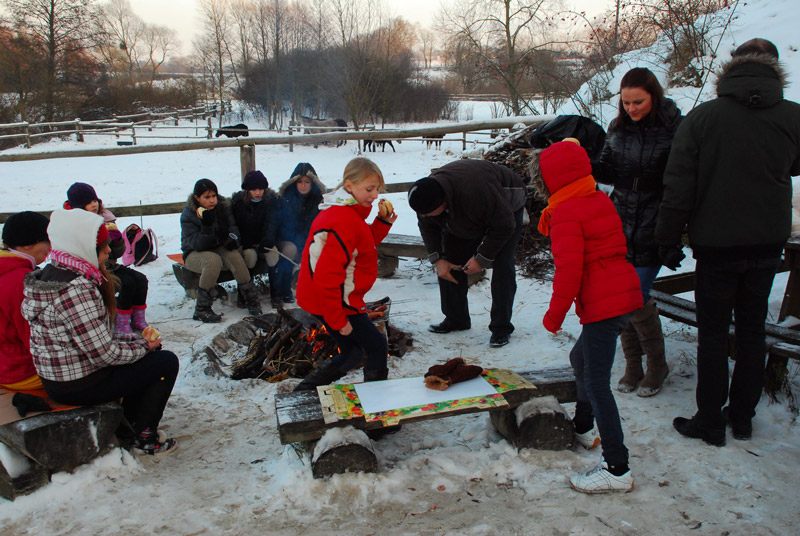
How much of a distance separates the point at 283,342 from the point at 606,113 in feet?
22.4

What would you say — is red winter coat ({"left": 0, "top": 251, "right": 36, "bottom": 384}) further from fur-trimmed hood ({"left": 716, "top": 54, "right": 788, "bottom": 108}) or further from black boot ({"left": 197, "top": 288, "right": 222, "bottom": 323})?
fur-trimmed hood ({"left": 716, "top": 54, "right": 788, "bottom": 108})

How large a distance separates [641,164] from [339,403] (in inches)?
85.4

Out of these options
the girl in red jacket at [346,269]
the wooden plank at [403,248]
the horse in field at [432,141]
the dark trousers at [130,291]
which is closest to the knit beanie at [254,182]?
the wooden plank at [403,248]

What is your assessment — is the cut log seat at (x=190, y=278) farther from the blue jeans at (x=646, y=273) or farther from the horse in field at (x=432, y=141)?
the horse in field at (x=432, y=141)

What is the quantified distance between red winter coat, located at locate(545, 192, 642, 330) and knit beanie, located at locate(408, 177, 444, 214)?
1440 mm

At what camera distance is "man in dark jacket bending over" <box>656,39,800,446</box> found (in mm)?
2631

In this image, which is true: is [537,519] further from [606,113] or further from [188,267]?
[606,113]

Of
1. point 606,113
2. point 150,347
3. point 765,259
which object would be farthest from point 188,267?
point 606,113

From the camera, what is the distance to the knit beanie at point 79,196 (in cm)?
469

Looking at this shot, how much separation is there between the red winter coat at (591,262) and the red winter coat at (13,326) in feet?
8.33

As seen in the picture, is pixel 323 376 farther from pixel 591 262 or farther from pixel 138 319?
pixel 591 262

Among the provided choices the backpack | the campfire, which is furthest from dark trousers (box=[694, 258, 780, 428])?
the backpack

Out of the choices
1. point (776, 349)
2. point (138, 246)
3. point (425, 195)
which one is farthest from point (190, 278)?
point (776, 349)

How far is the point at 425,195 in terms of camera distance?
12.7 feet
